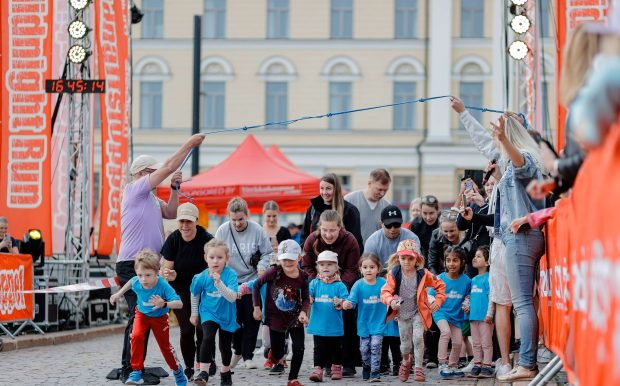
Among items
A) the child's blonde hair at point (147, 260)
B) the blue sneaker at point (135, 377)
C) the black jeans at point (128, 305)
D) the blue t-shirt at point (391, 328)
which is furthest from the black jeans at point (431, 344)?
the child's blonde hair at point (147, 260)

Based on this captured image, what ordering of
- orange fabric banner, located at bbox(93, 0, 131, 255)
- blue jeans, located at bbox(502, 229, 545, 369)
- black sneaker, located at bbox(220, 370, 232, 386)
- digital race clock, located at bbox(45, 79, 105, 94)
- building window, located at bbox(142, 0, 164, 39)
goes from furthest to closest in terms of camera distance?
1. building window, located at bbox(142, 0, 164, 39)
2. orange fabric banner, located at bbox(93, 0, 131, 255)
3. digital race clock, located at bbox(45, 79, 105, 94)
4. black sneaker, located at bbox(220, 370, 232, 386)
5. blue jeans, located at bbox(502, 229, 545, 369)

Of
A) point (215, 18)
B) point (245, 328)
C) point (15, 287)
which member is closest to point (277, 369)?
point (245, 328)

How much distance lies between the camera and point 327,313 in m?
11.0

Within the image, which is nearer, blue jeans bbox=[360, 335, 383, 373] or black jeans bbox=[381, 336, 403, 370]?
blue jeans bbox=[360, 335, 383, 373]

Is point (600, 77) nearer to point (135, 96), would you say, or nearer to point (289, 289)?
point (289, 289)

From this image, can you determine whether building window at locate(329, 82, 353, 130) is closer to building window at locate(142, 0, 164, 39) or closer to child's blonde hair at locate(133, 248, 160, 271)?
building window at locate(142, 0, 164, 39)

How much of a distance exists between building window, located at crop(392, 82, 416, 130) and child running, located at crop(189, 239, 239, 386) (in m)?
37.3

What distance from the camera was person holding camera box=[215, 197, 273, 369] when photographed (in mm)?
11805

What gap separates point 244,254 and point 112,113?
21.1ft

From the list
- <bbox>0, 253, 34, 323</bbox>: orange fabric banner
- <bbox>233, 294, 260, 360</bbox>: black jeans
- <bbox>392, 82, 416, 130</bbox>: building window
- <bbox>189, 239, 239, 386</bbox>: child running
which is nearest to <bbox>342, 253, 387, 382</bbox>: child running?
<bbox>189, 239, 239, 386</bbox>: child running

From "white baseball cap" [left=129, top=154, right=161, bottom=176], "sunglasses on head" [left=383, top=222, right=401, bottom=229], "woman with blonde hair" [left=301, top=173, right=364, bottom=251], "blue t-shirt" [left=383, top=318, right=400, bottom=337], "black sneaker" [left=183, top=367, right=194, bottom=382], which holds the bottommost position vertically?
"black sneaker" [left=183, top=367, right=194, bottom=382]

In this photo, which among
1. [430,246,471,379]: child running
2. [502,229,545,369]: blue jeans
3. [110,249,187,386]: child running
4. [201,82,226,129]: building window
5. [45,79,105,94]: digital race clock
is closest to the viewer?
[502,229,545,369]: blue jeans

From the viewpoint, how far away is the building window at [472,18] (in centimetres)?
4700

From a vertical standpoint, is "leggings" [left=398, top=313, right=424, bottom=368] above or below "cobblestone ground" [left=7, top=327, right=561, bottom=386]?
above
